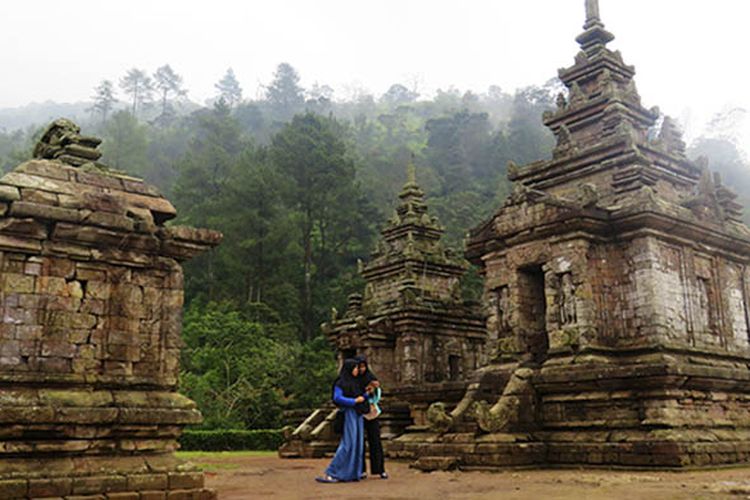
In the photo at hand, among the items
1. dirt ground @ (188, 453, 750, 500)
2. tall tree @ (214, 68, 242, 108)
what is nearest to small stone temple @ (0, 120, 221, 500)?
dirt ground @ (188, 453, 750, 500)

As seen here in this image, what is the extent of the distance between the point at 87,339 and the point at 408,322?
16.8 meters

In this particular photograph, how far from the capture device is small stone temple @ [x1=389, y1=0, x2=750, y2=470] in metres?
13.0

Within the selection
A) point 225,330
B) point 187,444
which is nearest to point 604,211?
point 187,444

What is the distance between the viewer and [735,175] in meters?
81.4

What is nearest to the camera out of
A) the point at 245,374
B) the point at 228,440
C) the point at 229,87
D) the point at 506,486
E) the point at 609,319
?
the point at 506,486

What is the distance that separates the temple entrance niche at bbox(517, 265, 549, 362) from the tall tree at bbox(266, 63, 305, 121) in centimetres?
9569

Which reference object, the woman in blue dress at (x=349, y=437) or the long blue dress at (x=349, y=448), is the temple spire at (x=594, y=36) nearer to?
the woman in blue dress at (x=349, y=437)

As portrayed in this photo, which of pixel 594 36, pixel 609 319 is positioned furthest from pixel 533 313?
pixel 594 36

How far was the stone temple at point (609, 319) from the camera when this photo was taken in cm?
1303

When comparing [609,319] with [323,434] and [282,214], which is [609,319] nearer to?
[323,434]

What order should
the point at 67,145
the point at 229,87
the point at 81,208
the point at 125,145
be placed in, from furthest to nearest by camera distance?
the point at 229,87, the point at 125,145, the point at 67,145, the point at 81,208

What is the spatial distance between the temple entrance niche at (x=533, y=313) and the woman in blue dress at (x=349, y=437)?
5860 mm

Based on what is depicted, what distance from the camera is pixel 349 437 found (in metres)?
11.0

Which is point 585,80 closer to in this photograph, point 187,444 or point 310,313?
point 187,444
